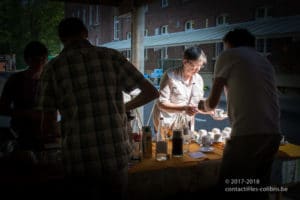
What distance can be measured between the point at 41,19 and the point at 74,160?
26.2 m

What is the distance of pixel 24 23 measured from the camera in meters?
24.9

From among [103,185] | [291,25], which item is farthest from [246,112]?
[291,25]

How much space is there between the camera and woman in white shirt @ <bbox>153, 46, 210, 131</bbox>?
3.35m

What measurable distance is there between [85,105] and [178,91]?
200cm

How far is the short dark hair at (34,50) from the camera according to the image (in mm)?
2820

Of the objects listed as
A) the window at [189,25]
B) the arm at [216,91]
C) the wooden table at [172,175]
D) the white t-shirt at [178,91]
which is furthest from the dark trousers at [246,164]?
the window at [189,25]

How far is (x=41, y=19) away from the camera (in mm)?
25688

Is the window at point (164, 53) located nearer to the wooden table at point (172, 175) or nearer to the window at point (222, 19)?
the window at point (222, 19)

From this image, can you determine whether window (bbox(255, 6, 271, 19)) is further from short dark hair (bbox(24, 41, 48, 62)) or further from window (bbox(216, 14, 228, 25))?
short dark hair (bbox(24, 41, 48, 62))

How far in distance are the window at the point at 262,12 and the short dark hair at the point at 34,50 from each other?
18838 millimetres

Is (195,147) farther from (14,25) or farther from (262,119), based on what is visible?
(14,25)

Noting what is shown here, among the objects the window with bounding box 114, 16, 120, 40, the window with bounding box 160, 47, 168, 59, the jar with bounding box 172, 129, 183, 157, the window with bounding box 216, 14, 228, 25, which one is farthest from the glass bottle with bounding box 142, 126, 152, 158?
the window with bounding box 114, 16, 120, 40

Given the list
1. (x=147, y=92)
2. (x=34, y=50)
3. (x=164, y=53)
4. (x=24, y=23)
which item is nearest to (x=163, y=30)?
(x=164, y=53)

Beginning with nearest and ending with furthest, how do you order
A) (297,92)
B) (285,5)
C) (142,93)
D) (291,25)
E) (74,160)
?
(74,160), (142,93), (291,25), (297,92), (285,5)
